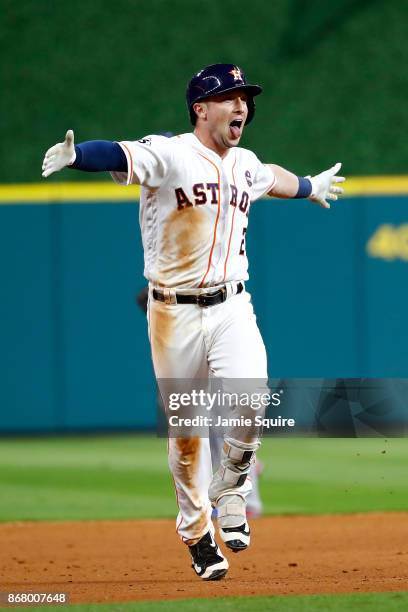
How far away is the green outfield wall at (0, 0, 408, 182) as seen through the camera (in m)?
13.6

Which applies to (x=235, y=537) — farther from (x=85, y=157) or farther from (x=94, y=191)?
(x=94, y=191)

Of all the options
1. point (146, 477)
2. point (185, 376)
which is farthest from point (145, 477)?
point (185, 376)

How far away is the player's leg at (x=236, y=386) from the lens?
17.2 feet

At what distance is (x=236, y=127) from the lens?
17.5ft

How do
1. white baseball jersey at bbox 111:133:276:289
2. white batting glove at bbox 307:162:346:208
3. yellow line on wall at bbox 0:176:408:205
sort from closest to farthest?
1. white baseball jersey at bbox 111:133:276:289
2. white batting glove at bbox 307:162:346:208
3. yellow line on wall at bbox 0:176:408:205

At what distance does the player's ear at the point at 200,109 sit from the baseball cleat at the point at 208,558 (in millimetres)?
1721

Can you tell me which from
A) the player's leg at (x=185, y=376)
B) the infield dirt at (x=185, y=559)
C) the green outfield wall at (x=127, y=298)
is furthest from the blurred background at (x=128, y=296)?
the player's leg at (x=185, y=376)

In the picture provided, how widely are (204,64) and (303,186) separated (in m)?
8.07

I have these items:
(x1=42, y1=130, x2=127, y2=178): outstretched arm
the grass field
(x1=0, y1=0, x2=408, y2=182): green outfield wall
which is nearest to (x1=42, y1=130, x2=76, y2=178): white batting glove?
(x1=42, y1=130, x2=127, y2=178): outstretched arm

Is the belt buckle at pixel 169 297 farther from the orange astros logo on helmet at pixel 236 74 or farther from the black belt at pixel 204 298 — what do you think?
the orange astros logo on helmet at pixel 236 74

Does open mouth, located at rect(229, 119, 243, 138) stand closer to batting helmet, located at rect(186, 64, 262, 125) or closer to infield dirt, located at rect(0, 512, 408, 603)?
batting helmet, located at rect(186, 64, 262, 125)

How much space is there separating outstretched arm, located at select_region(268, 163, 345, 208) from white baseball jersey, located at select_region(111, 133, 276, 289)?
1.44 ft

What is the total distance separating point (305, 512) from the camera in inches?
331

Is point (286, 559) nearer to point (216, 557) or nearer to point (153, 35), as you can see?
point (216, 557)
